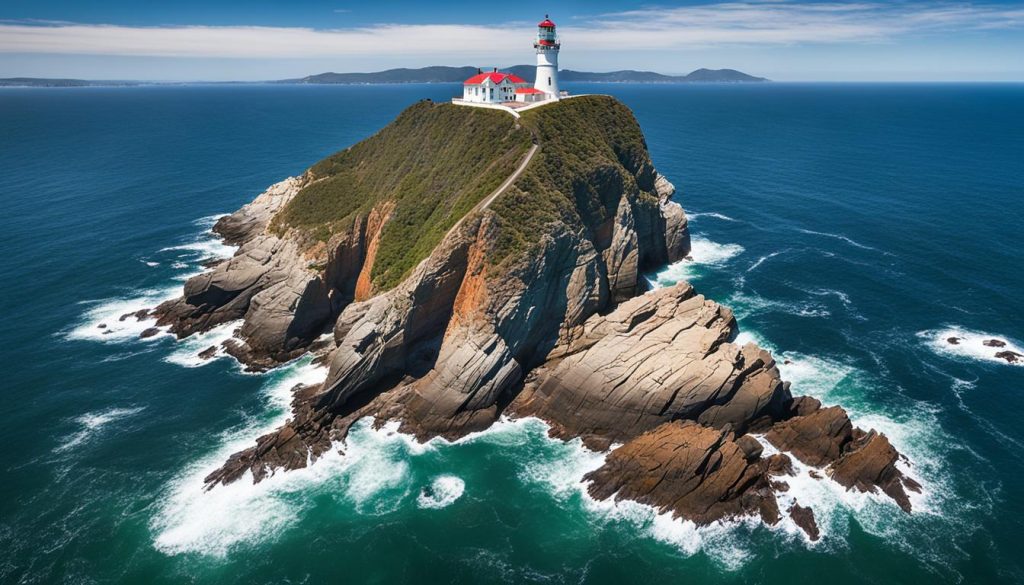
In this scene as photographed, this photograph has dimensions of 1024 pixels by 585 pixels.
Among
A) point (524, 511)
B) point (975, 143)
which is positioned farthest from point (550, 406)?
point (975, 143)

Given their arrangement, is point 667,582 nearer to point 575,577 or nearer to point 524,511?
point 575,577

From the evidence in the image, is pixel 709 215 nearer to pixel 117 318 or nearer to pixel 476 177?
pixel 476 177

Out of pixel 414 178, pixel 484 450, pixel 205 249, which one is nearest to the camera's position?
pixel 484 450

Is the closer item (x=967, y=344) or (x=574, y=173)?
(x=967, y=344)

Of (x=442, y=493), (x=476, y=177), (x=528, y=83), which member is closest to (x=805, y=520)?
(x=442, y=493)

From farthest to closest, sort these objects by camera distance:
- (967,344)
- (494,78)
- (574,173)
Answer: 1. (494,78)
2. (574,173)
3. (967,344)

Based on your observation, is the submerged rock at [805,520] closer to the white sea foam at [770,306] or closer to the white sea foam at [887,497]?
the white sea foam at [887,497]

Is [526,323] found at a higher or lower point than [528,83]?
lower
